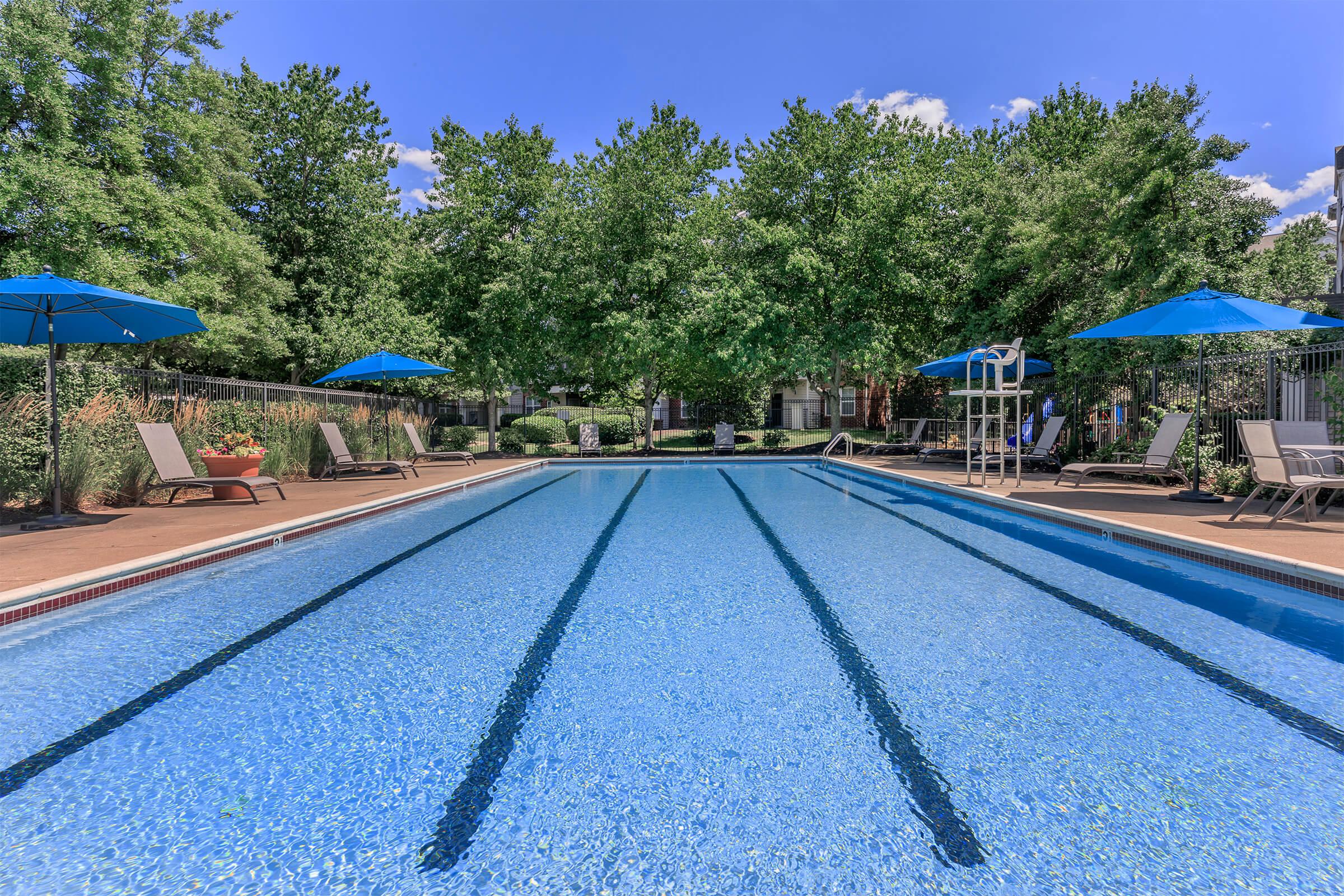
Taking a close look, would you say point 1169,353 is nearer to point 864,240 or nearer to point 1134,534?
point 1134,534

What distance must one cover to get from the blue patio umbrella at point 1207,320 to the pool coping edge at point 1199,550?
2.25m

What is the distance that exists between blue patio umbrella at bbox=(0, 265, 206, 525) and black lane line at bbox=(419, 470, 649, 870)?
6498mm

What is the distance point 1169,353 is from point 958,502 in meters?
4.92

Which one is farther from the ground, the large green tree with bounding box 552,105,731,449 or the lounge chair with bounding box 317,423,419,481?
the large green tree with bounding box 552,105,731,449

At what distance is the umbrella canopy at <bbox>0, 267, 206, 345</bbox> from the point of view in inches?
263

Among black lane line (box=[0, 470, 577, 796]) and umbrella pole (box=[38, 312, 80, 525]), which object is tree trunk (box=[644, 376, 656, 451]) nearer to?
umbrella pole (box=[38, 312, 80, 525])

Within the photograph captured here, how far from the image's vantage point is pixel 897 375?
29.3 meters

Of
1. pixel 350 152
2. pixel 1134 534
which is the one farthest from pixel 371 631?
pixel 350 152

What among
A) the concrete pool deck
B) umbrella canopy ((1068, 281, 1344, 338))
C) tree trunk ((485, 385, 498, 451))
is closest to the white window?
tree trunk ((485, 385, 498, 451))

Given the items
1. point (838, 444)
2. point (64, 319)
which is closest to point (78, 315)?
point (64, 319)

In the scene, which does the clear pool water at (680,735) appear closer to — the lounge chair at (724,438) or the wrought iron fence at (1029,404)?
the wrought iron fence at (1029,404)

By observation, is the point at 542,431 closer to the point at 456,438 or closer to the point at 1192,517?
the point at 456,438

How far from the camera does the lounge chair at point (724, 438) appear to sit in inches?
828

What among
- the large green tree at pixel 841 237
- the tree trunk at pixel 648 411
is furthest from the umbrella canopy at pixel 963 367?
the tree trunk at pixel 648 411
